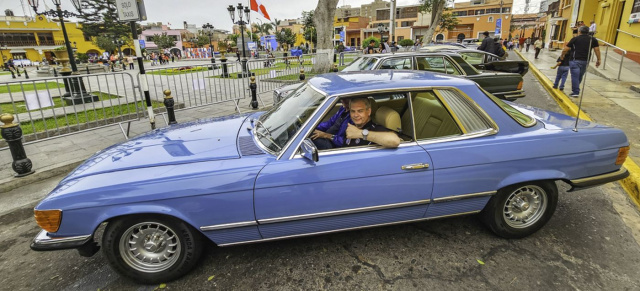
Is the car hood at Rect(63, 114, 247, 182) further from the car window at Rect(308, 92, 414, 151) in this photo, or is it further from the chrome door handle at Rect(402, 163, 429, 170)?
the chrome door handle at Rect(402, 163, 429, 170)

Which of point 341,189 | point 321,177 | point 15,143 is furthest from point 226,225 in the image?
point 15,143

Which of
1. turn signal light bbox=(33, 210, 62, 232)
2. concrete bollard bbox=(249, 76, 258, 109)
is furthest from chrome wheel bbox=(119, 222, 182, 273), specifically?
concrete bollard bbox=(249, 76, 258, 109)

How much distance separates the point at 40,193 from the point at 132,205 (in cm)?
326

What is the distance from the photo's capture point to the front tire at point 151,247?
2.32 metres

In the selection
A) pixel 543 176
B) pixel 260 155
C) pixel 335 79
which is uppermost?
pixel 335 79

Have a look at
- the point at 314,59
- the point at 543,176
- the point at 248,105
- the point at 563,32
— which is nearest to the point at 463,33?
the point at 563,32

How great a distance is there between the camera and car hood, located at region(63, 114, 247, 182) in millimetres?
2510

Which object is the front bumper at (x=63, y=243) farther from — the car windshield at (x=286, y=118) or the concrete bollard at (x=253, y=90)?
the concrete bollard at (x=253, y=90)

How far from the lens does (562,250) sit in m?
2.76

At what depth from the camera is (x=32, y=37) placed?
60.3m

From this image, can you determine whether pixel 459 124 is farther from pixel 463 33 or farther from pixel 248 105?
pixel 463 33

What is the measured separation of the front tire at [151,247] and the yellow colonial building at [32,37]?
7222cm

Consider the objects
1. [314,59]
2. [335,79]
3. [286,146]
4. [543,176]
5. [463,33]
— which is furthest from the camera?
[463,33]

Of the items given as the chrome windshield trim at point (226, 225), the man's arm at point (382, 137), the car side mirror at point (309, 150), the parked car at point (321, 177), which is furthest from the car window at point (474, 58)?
the chrome windshield trim at point (226, 225)
